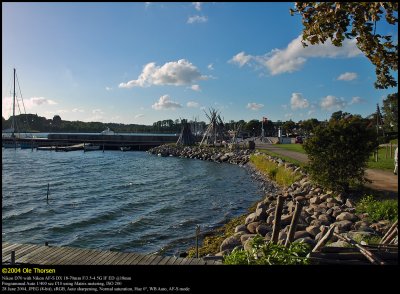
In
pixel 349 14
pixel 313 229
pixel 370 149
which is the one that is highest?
pixel 349 14

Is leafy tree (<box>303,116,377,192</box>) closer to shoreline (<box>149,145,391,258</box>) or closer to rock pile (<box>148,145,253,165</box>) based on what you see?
shoreline (<box>149,145,391,258</box>)

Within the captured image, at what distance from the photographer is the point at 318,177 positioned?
1842 centimetres

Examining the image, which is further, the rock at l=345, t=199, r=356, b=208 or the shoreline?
the rock at l=345, t=199, r=356, b=208

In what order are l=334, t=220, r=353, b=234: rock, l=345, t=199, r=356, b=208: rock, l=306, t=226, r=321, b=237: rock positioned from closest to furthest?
l=334, t=220, r=353, b=234: rock < l=306, t=226, r=321, b=237: rock < l=345, t=199, r=356, b=208: rock

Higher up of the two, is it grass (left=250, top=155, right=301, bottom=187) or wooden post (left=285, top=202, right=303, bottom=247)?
wooden post (left=285, top=202, right=303, bottom=247)

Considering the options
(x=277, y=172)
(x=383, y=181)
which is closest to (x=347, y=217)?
(x=383, y=181)

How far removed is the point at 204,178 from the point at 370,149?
22.1 m

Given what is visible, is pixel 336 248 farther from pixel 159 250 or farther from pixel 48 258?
pixel 159 250

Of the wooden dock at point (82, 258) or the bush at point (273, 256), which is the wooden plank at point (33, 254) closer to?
the wooden dock at point (82, 258)

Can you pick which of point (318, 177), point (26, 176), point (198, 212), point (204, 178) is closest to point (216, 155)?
point (204, 178)

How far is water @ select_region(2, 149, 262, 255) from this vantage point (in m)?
16.9

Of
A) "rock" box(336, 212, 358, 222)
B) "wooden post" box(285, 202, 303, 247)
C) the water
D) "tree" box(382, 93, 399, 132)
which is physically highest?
"tree" box(382, 93, 399, 132)

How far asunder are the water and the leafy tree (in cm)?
565

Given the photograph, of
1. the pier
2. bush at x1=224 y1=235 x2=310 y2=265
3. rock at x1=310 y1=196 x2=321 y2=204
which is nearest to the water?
rock at x1=310 y1=196 x2=321 y2=204
